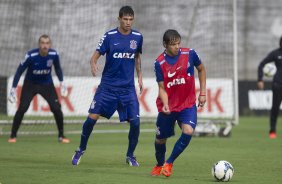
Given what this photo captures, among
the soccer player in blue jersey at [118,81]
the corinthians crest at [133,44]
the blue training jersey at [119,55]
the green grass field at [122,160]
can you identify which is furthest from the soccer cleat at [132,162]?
the corinthians crest at [133,44]

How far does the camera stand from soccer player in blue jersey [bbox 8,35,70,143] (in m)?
18.3

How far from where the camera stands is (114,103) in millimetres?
13531

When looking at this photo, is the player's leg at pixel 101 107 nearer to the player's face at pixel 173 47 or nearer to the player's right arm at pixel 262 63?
the player's face at pixel 173 47

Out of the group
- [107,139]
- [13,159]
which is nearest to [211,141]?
[107,139]

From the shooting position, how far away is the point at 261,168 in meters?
13.0

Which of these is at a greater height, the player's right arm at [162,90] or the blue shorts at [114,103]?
the player's right arm at [162,90]

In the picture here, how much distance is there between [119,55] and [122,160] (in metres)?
1.99

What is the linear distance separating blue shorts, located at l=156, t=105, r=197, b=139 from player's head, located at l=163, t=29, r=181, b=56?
0.83 metres

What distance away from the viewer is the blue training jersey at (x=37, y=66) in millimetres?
18312

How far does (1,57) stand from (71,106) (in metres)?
3.36

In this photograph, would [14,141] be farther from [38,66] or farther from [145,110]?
[145,110]

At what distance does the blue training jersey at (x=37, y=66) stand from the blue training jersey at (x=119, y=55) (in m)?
4.99

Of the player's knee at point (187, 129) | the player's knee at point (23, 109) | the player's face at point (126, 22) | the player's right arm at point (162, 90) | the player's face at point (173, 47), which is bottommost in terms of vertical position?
the player's knee at point (23, 109)

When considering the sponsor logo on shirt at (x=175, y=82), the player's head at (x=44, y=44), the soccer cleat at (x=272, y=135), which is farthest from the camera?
the soccer cleat at (x=272, y=135)
